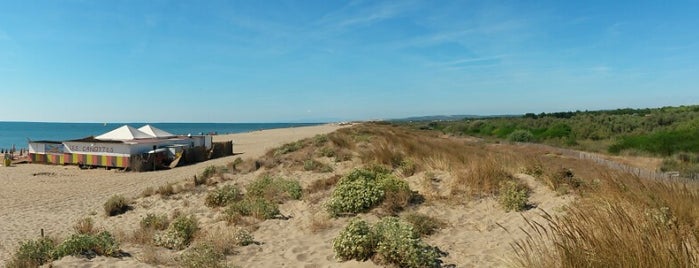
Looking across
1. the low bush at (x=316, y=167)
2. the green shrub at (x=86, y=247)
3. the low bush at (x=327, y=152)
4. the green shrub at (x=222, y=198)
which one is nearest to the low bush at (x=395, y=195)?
the green shrub at (x=222, y=198)

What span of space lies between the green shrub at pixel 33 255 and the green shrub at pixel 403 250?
4.53 m

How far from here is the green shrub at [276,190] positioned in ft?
35.1

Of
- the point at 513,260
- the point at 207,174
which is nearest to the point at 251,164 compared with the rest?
the point at 207,174

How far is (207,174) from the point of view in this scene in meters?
15.7

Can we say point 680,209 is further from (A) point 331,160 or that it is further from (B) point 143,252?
(A) point 331,160

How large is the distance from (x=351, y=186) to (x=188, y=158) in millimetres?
19166

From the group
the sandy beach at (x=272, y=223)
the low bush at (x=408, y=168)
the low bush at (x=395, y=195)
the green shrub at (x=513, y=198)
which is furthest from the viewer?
the low bush at (x=408, y=168)

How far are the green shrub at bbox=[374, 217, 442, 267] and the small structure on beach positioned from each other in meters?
20.6

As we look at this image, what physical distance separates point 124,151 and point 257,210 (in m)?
17.6

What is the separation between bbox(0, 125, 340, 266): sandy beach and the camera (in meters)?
10.4

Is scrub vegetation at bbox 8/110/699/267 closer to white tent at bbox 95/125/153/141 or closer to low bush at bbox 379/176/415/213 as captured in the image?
low bush at bbox 379/176/415/213

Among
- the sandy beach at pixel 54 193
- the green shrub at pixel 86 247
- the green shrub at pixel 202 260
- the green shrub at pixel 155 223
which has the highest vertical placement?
the green shrub at pixel 202 260

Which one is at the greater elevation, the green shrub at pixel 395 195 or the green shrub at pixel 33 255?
the green shrub at pixel 395 195

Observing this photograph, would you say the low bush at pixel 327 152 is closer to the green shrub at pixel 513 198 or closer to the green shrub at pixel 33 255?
the green shrub at pixel 513 198
